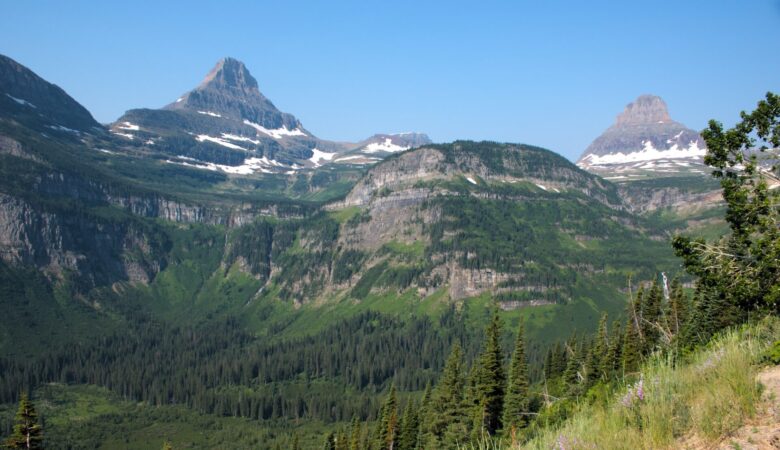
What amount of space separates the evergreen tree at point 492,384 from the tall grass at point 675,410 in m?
55.9

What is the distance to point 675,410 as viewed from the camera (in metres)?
8.82

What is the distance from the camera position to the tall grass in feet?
27.5

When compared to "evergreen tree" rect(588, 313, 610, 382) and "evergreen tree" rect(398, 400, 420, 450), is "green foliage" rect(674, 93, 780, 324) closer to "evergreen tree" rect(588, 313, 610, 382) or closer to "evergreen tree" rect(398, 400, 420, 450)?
"evergreen tree" rect(588, 313, 610, 382)

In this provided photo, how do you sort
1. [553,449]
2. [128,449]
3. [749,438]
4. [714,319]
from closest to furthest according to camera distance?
[749,438]
[553,449]
[714,319]
[128,449]

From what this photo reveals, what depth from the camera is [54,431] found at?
605 feet

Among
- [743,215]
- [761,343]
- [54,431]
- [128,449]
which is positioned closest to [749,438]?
[761,343]

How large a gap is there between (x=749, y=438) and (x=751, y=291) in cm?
1183

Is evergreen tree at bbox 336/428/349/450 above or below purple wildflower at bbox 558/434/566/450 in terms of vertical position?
below

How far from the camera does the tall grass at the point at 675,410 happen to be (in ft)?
27.5

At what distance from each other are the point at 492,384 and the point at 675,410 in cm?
5783

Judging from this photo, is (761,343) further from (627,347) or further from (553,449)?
(627,347)

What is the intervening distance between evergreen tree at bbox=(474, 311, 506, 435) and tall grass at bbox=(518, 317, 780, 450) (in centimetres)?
5590

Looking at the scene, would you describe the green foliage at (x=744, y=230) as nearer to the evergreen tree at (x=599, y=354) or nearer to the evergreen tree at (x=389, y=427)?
the evergreen tree at (x=599, y=354)

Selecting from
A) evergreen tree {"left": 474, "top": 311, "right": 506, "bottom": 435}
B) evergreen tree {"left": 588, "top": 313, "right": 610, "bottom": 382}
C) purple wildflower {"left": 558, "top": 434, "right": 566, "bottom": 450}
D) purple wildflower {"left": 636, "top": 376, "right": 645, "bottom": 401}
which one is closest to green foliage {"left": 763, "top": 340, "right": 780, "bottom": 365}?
purple wildflower {"left": 636, "top": 376, "right": 645, "bottom": 401}
